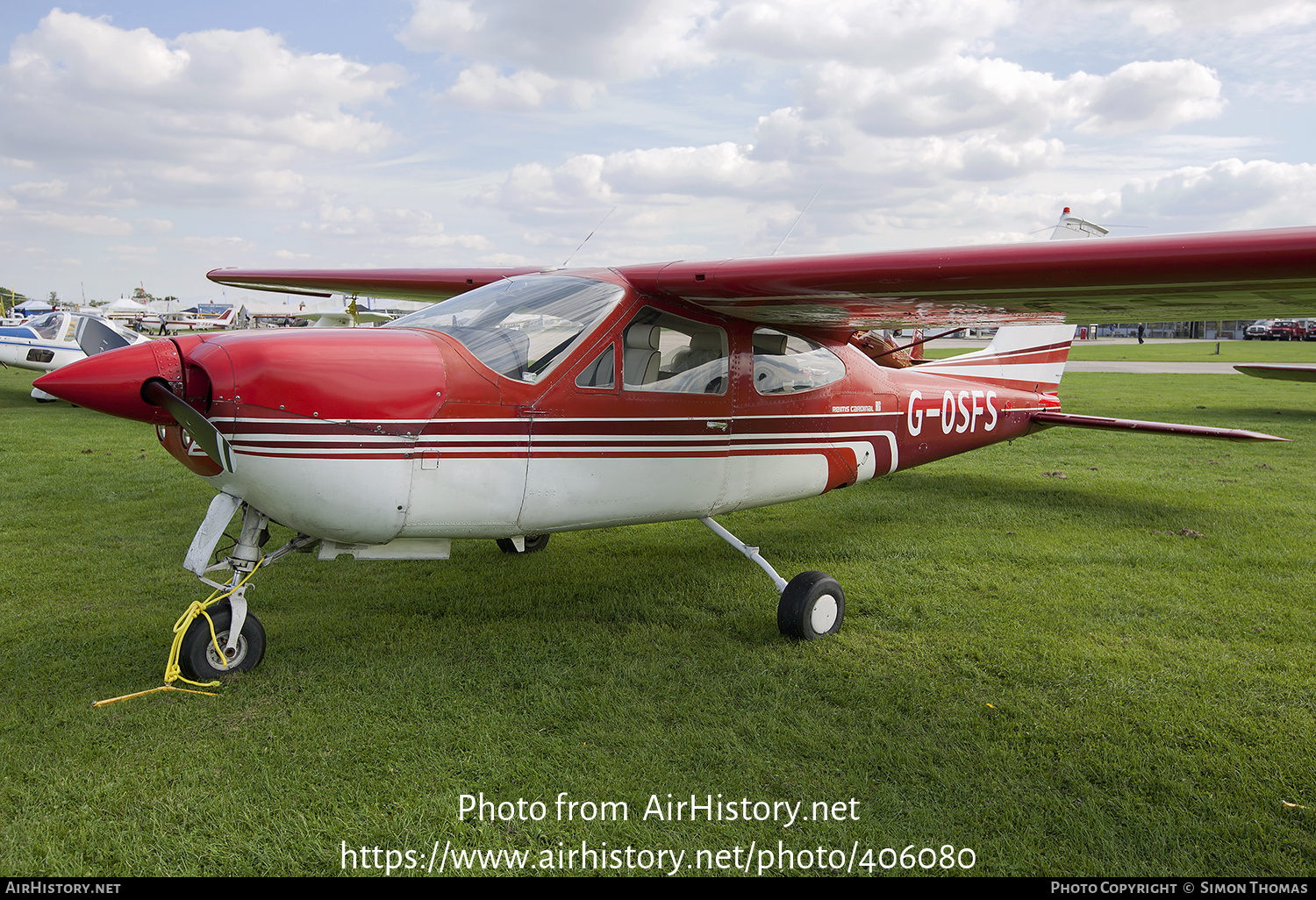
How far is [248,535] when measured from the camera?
Answer: 12.2 ft

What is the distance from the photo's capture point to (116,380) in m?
3.01

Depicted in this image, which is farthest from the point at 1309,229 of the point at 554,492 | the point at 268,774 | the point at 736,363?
the point at 268,774

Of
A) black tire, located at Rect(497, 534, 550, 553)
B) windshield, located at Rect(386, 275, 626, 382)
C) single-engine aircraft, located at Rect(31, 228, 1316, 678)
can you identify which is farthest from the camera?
black tire, located at Rect(497, 534, 550, 553)

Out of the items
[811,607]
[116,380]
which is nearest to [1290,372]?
[811,607]

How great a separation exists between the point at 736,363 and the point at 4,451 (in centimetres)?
984

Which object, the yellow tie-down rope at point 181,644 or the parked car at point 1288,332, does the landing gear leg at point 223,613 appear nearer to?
the yellow tie-down rope at point 181,644

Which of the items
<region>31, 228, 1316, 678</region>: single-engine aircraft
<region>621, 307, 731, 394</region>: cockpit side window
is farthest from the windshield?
<region>621, 307, 731, 394</region>: cockpit side window

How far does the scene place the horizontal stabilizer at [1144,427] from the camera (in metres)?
7.00

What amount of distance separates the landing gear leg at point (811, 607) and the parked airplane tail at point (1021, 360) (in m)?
3.31

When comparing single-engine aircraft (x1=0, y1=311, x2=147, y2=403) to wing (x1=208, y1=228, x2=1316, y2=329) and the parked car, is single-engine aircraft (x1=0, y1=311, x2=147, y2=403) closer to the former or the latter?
wing (x1=208, y1=228, x2=1316, y2=329)

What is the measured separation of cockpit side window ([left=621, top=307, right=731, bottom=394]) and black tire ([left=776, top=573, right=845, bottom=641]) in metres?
1.23

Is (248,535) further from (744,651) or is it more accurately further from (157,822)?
(744,651)

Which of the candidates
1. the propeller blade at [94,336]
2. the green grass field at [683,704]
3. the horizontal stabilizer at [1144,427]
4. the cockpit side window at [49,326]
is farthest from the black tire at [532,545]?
the cockpit side window at [49,326]

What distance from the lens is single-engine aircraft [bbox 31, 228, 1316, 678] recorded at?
321cm
